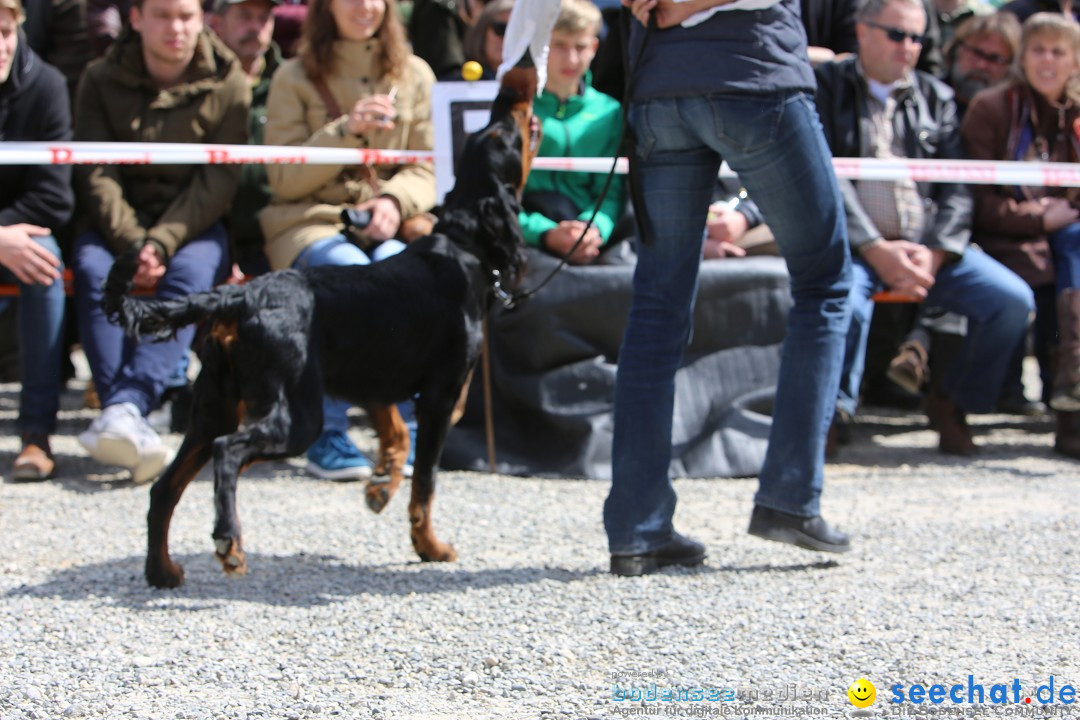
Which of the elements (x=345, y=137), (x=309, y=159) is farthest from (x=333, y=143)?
(x=309, y=159)

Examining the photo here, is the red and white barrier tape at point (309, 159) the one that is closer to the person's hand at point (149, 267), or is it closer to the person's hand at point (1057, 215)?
the person's hand at point (1057, 215)

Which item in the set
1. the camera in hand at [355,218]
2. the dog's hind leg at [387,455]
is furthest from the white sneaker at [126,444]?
the dog's hind leg at [387,455]

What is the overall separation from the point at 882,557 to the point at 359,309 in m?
1.76

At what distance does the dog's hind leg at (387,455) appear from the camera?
4.18 meters

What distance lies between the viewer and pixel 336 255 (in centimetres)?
532

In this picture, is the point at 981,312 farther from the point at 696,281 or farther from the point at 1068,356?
the point at 696,281

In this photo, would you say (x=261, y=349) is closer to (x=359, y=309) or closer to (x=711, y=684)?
(x=359, y=309)

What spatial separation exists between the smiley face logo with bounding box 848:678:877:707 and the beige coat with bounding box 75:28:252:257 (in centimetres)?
380

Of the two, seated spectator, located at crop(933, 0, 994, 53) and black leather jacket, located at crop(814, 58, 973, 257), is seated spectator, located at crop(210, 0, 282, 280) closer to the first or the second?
black leather jacket, located at crop(814, 58, 973, 257)

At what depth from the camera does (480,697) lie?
8.94 ft

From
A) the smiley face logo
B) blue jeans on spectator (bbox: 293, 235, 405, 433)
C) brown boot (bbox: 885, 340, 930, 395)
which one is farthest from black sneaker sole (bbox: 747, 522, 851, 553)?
brown boot (bbox: 885, 340, 930, 395)

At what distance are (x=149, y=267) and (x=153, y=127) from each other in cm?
68

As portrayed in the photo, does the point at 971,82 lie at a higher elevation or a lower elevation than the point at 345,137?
higher

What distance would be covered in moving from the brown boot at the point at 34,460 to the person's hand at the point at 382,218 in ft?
5.25
